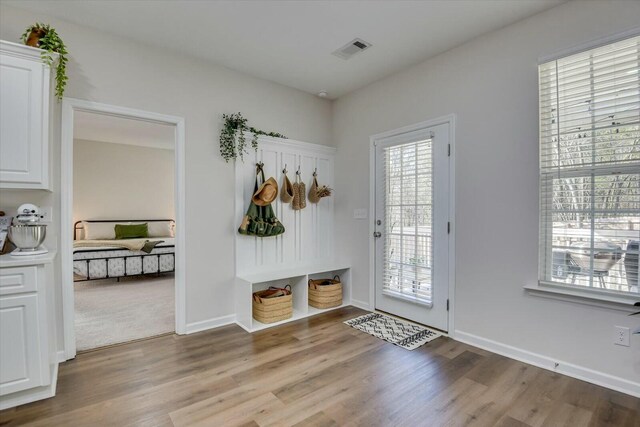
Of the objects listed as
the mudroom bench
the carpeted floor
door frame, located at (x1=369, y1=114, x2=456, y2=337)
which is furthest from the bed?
door frame, located at (x1=369, y1=114, x2=456, y2=337)

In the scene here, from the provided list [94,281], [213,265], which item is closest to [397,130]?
[213,265]

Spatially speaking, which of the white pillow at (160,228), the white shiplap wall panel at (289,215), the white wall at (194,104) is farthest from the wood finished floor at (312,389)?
the white pillow at (160,228)

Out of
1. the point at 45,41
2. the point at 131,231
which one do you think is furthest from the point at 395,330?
the point at 131,231

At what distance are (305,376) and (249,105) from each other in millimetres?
2757

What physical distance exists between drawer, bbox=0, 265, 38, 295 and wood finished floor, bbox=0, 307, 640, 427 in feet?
2.33

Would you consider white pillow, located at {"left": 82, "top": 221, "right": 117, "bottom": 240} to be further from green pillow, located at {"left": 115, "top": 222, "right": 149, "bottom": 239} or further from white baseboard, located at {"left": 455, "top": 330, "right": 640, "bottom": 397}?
white baseboard, located at {"left": 455, "top": 330, "right": 640, "bottom": 397}

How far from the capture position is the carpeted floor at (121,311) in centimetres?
311

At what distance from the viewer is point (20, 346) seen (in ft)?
6.38

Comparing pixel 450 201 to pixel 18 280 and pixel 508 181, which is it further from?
pixel 18 280

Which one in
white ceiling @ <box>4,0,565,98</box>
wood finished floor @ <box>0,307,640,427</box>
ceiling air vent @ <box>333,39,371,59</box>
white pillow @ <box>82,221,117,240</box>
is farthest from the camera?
white pillow @ <box>82,221,117,240</box>

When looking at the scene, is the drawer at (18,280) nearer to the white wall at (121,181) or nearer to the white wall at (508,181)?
the white wall at (508,181)

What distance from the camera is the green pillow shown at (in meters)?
6.39

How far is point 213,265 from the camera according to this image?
10.9 feet

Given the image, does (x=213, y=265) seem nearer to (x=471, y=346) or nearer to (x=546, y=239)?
(x=471, y=346)
